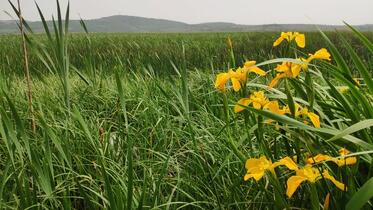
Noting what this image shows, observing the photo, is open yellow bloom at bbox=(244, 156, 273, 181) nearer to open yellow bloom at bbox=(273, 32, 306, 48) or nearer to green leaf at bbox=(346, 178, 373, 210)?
green leaf at bbox=(346, 178, 373, 210)

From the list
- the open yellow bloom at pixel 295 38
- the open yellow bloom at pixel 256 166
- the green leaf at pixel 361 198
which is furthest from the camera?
the open yellow bloom at pixel 295 38

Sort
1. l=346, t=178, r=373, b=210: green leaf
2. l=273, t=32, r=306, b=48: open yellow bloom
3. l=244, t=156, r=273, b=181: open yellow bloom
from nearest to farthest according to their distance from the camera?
l=346, t=178, r=373, b=210: green leaf, l=244, t=156, r=273, b=181: open yellow bloom, l=273, t=32, r=306, b=48: open yellow bloom

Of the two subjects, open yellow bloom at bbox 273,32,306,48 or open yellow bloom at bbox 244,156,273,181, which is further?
open yellow bloom at bbox 273,32,306,48

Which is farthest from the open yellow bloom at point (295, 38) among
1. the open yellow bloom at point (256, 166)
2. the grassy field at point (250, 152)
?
the open yellow bloom at point (256, 166)

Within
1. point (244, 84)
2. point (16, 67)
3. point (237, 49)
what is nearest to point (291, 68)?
point (244, 84)

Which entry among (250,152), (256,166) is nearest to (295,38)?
(250,152)

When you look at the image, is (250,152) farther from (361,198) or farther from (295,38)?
(361,198)

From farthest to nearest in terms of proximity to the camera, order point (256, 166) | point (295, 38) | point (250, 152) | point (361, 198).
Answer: point (250, 152), point (295, 38), point (256, 166), point (361, 198)

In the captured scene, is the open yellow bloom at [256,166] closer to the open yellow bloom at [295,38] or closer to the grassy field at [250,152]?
the grassy field at [250,152]

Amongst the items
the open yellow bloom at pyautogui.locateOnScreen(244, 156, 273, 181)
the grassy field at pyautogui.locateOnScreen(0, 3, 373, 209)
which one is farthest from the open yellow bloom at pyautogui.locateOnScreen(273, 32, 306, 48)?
the open yellow bloom at pyautogui.locateOnScreen(244, 156, 273, 181)

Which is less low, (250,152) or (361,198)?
(361,198)

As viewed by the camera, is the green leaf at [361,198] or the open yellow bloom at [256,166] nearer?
the green leaf at [361,198]

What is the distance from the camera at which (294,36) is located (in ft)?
3.91

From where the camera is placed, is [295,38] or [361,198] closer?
[361,198]
